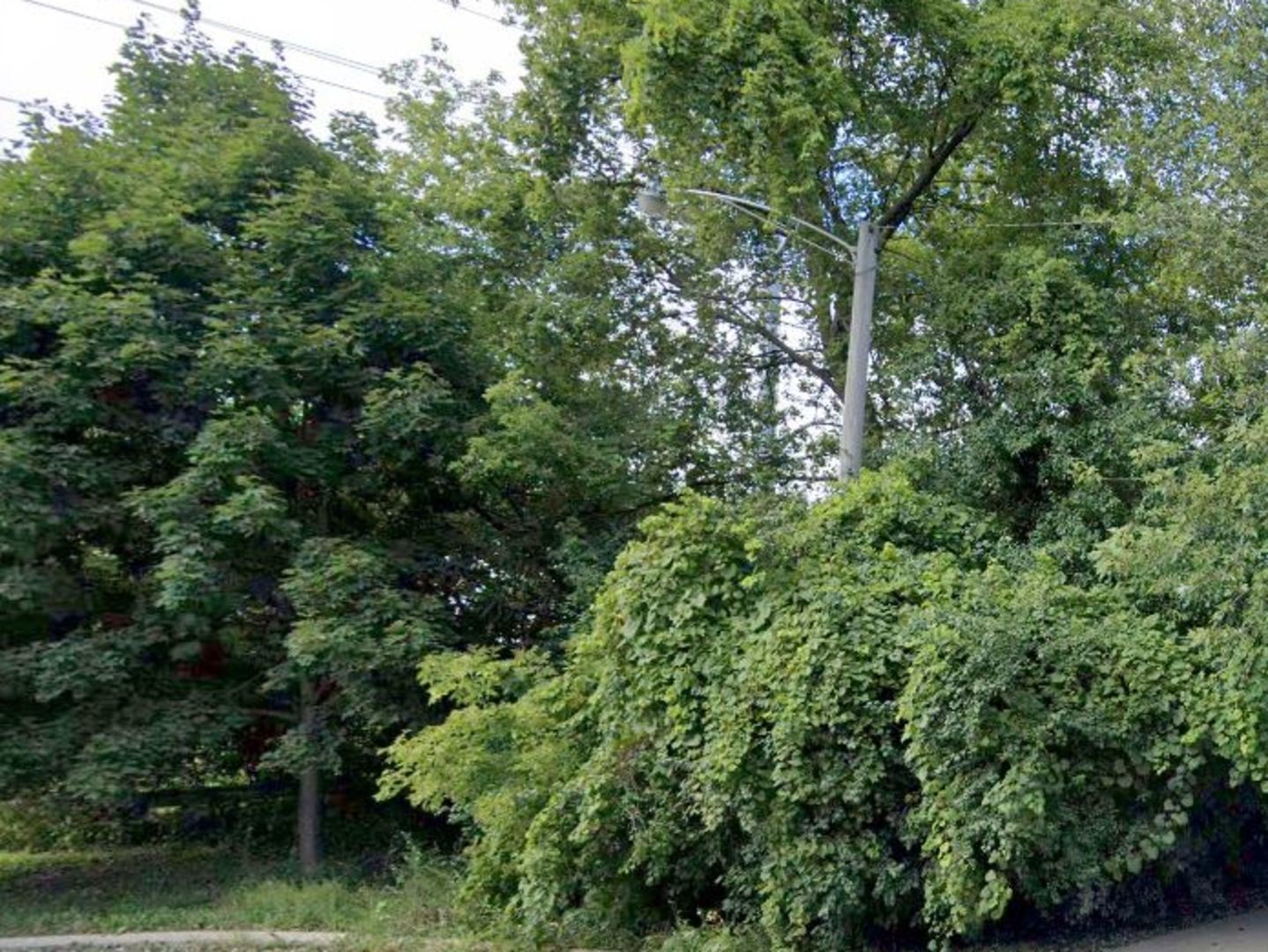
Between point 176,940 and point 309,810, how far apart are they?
8.61ft

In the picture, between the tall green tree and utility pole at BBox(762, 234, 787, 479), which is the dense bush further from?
utility pole at BBox(762, 234, 787, 479)

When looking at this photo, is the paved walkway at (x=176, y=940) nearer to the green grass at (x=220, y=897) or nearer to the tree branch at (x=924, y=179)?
the green grass at (x=220, y=897)

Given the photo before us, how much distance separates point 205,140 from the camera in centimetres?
1118

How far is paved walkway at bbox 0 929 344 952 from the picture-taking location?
345 inches

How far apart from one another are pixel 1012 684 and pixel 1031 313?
571 centimetres

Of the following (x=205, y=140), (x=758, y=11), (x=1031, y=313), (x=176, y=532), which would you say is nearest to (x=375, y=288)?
(x=205, y=140)

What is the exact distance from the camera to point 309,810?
11.5 m

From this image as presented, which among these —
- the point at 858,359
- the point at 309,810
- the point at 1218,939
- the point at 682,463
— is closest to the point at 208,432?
the point at 309,810

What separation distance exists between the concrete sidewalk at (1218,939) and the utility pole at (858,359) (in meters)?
4.20

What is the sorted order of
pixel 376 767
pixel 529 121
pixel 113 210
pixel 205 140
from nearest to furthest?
pixel 113 210 → pixel 205 140 → pixel 376 767 → pixel 529 121

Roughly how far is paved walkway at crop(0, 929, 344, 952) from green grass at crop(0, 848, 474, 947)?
192mm

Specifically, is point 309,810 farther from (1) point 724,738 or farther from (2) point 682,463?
(1) point 724,738

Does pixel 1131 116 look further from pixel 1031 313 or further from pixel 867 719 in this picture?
pixel 867 719

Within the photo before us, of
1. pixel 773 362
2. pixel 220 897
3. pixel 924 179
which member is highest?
pixel 924 179
